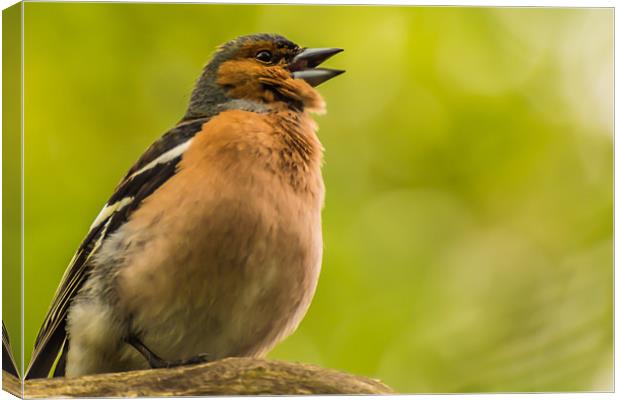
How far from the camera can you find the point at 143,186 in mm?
6738

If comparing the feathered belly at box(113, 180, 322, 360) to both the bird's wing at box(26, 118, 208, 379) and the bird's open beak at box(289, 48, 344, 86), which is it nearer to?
the bird's wing at box(26, 118, 208, 379)

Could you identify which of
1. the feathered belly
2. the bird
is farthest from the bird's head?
the feathered belly

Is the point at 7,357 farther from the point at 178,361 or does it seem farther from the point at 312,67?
the point at 312,67

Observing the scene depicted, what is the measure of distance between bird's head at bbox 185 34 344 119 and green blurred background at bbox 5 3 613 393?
78 millimetres

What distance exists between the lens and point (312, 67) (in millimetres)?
7156

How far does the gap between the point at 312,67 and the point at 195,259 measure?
1.50 metres

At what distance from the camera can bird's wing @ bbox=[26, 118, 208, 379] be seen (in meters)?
6.59

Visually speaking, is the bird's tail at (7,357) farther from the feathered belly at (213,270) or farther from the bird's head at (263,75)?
the bird's head at (263,75)

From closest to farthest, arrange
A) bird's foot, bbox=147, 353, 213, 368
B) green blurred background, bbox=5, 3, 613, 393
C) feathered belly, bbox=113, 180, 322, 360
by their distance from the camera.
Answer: feathered belly, bbox=113, 180, 322, 360
bird's foot, bbox=147, 353, 213, 368
green blurred background, bbox=5, 3, 613, 393

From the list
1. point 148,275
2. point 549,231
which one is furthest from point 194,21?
point 549,231

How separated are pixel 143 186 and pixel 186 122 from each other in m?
0.54

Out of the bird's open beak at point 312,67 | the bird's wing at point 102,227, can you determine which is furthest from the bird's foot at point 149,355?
the bird's open beak at point 312,67

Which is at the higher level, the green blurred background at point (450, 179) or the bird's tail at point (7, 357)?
the green blurred background at point (450, 179)

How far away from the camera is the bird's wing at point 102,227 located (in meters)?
6.59
